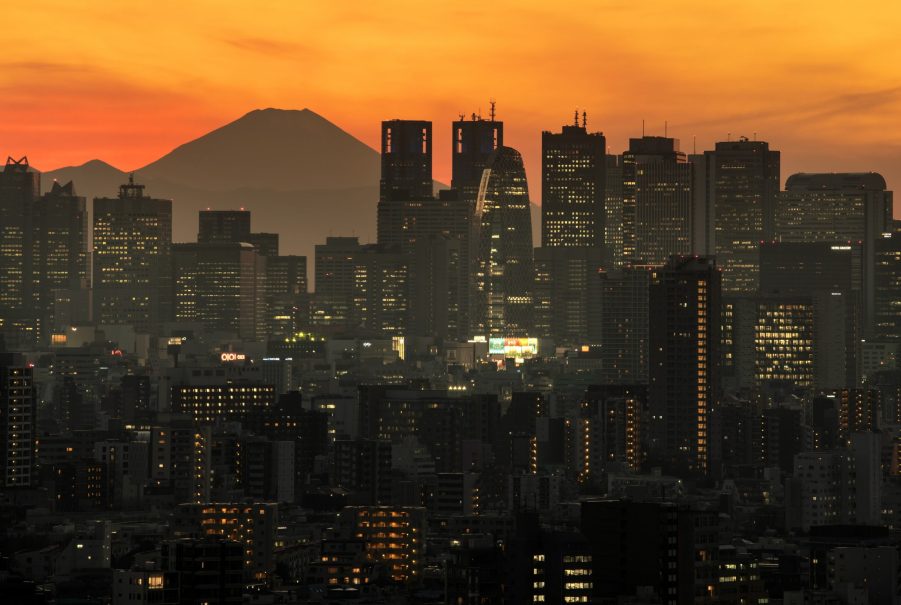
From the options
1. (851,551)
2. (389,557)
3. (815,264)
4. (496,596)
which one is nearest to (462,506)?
(389,557)

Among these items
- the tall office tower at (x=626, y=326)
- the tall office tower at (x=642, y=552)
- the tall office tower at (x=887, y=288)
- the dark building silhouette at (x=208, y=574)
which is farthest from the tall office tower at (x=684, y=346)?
the dark building silhouette at (x=208, y=574)

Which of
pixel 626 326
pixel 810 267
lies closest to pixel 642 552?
pixel 626 326

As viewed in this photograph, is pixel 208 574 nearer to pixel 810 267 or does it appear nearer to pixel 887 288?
pixel 810 267

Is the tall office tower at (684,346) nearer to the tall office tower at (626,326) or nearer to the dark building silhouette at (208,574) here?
the tall office tower at (626,326)

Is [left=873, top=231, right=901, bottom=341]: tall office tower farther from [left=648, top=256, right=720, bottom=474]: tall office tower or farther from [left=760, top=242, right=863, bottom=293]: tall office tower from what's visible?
[left=648, top=256, right=720, bottom=474]: tall office tower

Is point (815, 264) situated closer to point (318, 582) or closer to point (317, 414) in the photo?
point (317, 414)

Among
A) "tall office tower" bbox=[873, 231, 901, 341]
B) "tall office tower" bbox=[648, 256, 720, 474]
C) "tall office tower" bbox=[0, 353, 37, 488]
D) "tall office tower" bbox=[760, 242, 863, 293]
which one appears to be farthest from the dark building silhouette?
"tall office tower" bbox=[873, 231, 901, 341]
